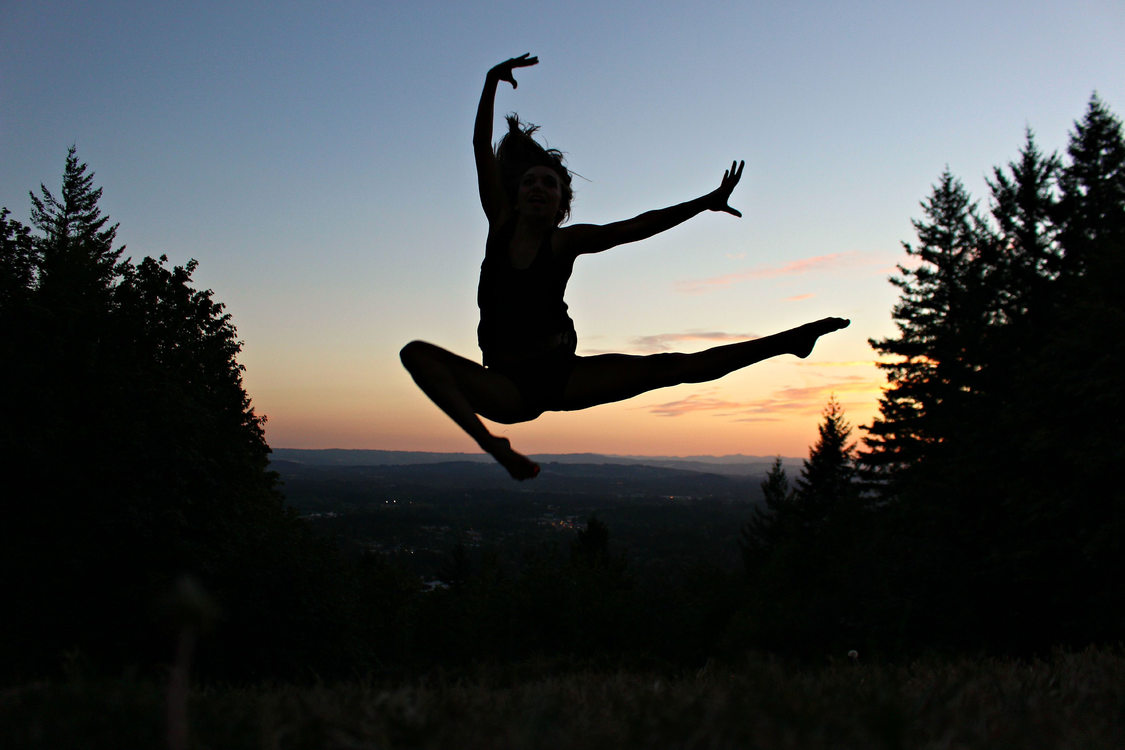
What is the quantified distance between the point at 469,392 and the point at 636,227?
144cm

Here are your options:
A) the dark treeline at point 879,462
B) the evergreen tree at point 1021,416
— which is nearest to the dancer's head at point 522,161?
the dark treeline at point 879,462

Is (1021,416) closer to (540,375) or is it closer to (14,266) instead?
(540,375)

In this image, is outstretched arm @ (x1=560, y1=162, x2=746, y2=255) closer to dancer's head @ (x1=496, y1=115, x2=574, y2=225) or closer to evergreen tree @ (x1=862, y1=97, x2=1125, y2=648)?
dancer's head @ (x1=496, y1=115, x2=574, y2=225)

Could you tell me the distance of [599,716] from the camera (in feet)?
9.15

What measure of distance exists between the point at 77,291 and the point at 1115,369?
29276 mm

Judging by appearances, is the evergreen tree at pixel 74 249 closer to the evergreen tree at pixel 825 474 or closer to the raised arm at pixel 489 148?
the raised arm at pixel 489 148

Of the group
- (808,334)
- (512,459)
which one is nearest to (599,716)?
(512,459)

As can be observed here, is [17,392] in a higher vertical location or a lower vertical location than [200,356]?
lower

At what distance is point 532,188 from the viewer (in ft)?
13.7

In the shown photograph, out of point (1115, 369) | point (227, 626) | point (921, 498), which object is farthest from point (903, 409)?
point (227, 626)

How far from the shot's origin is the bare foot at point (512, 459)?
358 centimetres

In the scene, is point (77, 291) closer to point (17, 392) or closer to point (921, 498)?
point (17, 392)

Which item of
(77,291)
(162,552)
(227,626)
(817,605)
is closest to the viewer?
(162,552)

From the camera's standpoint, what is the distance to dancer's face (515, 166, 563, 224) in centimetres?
416
